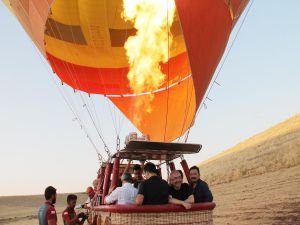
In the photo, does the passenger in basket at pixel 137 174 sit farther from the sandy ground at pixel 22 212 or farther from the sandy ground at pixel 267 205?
the sandy ground at pixel 22 212

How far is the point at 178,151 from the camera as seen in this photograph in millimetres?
7930

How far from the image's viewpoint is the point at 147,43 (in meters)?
13.3

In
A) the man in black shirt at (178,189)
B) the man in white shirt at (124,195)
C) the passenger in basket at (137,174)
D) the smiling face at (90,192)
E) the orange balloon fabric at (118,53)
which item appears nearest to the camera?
the man in white shirt at (124,195)

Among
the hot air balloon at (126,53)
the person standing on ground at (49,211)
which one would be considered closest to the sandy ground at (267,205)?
the hot air balloon at (126,53)

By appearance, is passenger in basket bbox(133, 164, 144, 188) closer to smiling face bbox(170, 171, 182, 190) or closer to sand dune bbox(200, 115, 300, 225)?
smiling face bbox(170, 171, 182, 190)

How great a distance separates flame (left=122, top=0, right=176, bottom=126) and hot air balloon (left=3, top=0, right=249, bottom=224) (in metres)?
0.06

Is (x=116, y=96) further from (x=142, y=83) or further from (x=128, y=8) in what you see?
(x=128, y=8)

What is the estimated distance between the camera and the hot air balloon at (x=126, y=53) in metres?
9.55

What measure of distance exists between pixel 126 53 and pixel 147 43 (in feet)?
4.27

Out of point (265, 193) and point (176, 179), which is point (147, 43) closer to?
point (176, 179)

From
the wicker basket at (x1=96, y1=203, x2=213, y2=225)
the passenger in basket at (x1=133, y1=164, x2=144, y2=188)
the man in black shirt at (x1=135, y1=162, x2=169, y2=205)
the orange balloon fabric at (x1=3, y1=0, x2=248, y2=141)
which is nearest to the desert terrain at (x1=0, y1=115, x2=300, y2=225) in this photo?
the orange balloon fabric at (x1=3, y1=0, x2=248, y2=141)

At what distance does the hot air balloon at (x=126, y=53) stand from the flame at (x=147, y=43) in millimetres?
64

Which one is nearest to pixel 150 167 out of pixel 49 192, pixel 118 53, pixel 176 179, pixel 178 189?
pixel 176 179

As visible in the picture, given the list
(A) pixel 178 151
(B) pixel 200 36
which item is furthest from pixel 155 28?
(A) pixel 178 151
